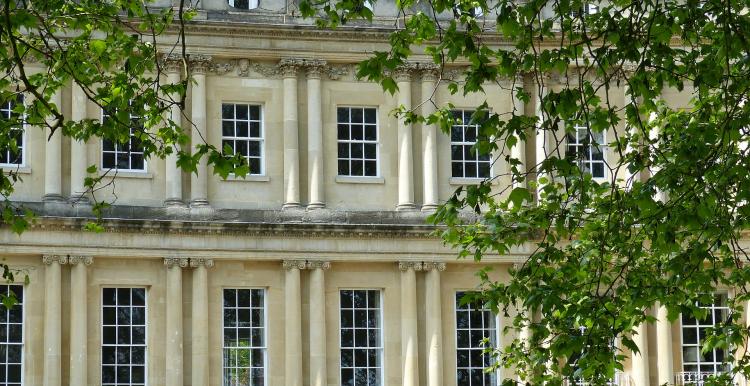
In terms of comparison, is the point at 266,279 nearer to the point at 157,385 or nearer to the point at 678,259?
the point at 157,385

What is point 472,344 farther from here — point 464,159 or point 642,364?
point 464,159

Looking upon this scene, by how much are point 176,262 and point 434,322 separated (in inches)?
207

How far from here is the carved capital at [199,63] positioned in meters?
35.0

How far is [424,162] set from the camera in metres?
36.1

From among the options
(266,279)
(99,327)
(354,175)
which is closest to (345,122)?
(354,175)

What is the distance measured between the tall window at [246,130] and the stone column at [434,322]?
157 inches

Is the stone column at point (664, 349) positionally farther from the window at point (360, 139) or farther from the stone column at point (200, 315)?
the stone column at point (200, 315)

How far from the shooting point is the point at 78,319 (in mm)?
33875

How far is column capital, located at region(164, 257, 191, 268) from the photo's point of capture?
113 feet

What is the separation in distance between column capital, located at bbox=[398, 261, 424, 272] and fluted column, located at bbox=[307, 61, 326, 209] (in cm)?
193

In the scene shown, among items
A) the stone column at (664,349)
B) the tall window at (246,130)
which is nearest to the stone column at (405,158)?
the tall window at (246,130)

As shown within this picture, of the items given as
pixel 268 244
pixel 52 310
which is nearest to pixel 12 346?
pixel 52 310

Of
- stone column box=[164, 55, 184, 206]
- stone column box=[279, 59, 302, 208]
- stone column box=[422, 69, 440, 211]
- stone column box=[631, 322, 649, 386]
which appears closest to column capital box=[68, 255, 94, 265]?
stone column box=[164, 55, 184, 206]

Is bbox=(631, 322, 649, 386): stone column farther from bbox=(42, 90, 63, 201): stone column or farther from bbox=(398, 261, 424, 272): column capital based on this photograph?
bbox=(42, 90, 63, 201): stone column
